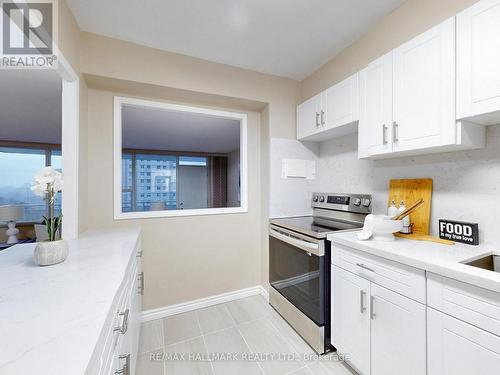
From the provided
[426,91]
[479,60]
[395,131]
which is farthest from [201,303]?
[479,60]

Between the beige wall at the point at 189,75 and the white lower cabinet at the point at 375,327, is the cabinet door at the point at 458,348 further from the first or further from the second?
the beige wall at the point at 189,75

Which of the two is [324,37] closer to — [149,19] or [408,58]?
[408,58]

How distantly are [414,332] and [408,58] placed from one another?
1544mm

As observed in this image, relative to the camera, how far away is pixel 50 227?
1.11 m

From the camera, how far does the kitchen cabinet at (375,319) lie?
109 centimetres

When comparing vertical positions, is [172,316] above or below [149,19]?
below

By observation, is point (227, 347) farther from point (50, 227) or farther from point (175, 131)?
point (175, 131)

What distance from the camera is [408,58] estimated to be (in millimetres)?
1372

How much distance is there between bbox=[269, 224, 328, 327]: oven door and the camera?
1628 mm

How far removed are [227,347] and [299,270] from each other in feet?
2.69

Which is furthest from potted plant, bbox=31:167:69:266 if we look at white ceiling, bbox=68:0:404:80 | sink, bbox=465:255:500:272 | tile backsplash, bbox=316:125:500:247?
tile backsplash, bbox=316:125:500:247

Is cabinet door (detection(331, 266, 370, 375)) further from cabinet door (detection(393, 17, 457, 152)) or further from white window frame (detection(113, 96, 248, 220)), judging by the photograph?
white window frame (detection(113, 96, 248, 220))

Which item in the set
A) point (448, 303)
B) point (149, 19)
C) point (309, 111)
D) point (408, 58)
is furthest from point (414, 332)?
point (149, 19)

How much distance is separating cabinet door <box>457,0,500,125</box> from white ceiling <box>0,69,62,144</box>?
302 centimetres
